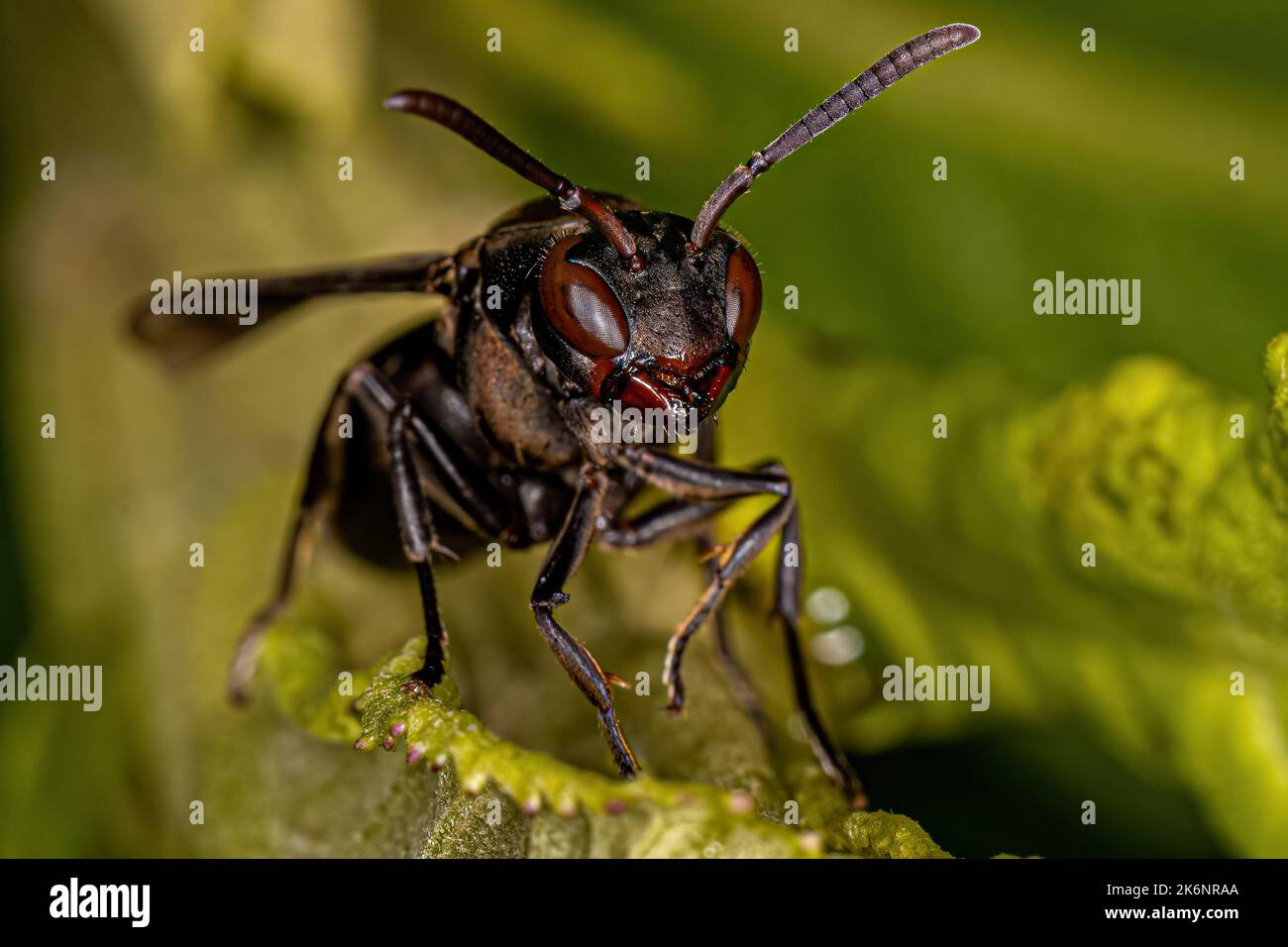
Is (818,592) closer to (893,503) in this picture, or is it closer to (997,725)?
(893,503)

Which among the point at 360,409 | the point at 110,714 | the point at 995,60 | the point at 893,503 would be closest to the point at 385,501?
the point at 360,409

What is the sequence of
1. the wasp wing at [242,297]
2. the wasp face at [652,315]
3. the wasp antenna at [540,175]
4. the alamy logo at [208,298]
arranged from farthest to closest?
the alamy logo at [208,298] → the wasp wing at [242,297] → the wasp face at [652,315] → the wasp antenna at [540,175]

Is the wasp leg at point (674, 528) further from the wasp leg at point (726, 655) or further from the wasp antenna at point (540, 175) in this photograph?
the wasp antenna at point (540, 175)

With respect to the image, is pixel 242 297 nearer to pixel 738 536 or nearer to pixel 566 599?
pixel 566 599

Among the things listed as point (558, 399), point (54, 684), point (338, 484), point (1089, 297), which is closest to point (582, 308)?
point (558, 399)
